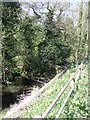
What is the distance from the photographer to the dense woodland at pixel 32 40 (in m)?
17.6

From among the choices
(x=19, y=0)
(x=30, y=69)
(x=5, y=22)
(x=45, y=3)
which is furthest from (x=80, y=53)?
(x=5, y=22)

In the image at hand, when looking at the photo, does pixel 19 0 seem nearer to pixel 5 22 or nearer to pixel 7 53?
pixel 5 22

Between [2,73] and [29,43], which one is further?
[29,43]

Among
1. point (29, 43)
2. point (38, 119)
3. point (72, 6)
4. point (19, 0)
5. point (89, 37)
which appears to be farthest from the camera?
point (72, 6)

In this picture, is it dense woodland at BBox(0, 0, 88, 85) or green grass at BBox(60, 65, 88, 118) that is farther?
dense woodland at BBox(0, 0, 88, 85)

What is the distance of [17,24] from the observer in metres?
18.5

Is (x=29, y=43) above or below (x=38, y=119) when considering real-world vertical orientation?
above

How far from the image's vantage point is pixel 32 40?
69.5 feet

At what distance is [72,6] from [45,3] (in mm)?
5832

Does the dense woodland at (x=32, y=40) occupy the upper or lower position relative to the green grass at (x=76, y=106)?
upper

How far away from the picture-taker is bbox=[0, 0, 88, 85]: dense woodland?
17.6 m

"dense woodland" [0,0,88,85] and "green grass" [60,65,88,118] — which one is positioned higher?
"dense woodland" [0,0,88,85]

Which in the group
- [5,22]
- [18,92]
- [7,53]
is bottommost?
[18,92]

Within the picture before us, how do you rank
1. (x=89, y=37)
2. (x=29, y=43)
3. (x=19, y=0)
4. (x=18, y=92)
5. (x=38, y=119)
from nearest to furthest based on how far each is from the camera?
(x=38, y=119), (x=18, y=92), (x=19, y=0), (x=29, y=43), (x=89, y=37)
